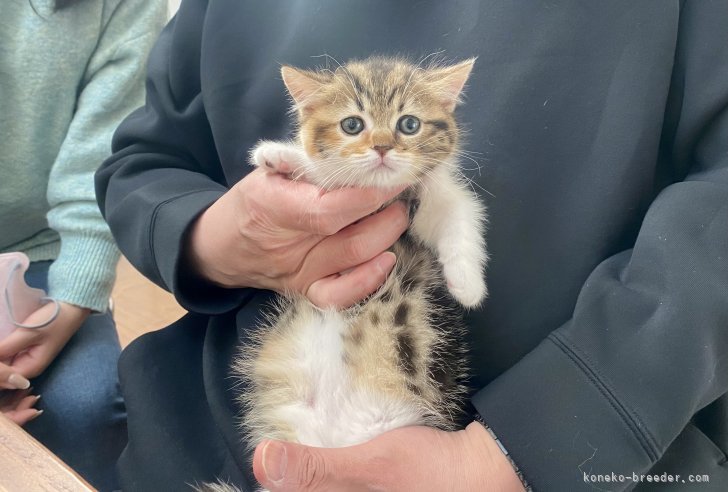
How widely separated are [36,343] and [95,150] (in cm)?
51

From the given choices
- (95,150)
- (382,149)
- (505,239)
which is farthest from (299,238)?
(95,150)

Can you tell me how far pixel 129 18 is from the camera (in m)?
1.42

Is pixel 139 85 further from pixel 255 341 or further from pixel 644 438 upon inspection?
pixel 644 438

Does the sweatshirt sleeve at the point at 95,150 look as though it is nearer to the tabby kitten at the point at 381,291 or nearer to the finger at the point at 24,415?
the finger at the point at 24,415

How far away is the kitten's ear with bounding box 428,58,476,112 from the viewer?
77 cm

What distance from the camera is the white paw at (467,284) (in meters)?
0.78

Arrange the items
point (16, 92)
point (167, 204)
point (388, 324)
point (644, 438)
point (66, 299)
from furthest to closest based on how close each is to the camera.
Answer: point (16, 92), point (66, 299), point (167, 204), point (388, 324), point (644, 438)

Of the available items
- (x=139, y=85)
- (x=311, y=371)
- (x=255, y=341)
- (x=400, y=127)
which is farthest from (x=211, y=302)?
(x=139, y=85)

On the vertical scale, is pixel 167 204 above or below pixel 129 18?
below

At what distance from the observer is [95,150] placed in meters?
1.39

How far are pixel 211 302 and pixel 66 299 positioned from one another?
53cm

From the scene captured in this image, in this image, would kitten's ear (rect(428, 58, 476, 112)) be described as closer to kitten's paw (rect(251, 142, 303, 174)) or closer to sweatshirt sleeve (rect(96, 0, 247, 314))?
kitten's paw (rect(251, 142, 303, 174))

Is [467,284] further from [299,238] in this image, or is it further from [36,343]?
[36,343]

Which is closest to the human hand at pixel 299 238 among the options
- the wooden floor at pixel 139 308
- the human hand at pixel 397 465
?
the human hand at pixel 397 465
